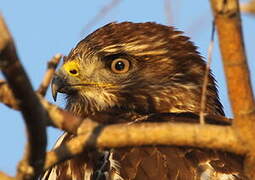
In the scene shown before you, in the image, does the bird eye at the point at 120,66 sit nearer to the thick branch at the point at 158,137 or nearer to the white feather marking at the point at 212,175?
the white feather marking at the point at 212,175

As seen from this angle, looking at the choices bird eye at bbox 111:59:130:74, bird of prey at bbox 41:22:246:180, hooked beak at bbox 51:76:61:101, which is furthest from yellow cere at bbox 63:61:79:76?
bird eye at bbox 111:59:130:74

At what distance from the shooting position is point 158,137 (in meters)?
2.81

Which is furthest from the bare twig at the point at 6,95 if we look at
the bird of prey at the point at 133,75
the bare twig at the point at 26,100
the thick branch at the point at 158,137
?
the bird of prey at the point at 133,75

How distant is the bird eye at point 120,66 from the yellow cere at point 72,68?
0.39 metres

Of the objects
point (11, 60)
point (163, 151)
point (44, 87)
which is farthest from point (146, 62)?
point (11, 60)

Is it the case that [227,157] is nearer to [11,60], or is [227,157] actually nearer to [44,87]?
[44,87]

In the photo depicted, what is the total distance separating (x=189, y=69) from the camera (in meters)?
6.89

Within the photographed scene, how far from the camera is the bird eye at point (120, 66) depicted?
6.87 m

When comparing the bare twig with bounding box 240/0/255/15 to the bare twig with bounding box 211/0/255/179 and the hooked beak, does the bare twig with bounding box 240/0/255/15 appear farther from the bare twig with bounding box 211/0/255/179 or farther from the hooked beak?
the hooked beak

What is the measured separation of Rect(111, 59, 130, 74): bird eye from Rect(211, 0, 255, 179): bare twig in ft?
13.1

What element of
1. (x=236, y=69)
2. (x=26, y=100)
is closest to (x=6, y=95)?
(x=26, y=100)

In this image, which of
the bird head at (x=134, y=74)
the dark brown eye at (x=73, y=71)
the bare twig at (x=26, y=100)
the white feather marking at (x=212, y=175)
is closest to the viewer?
the bare twig at (x=26, y=100)

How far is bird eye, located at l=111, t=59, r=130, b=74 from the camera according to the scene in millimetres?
Result: 6871

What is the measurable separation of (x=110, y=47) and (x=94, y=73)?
0.35 metres
